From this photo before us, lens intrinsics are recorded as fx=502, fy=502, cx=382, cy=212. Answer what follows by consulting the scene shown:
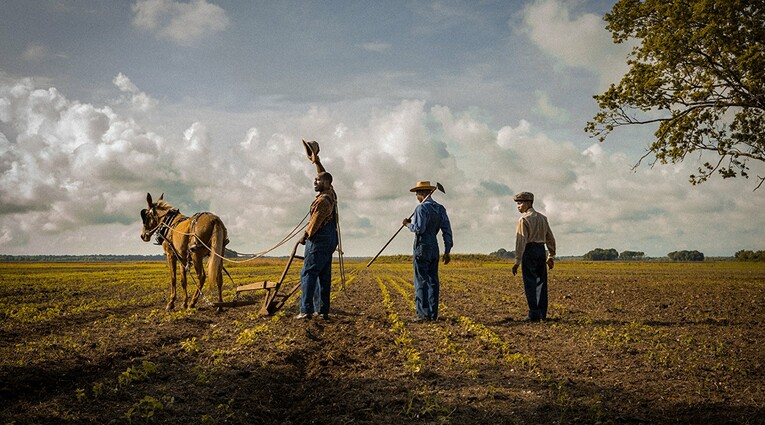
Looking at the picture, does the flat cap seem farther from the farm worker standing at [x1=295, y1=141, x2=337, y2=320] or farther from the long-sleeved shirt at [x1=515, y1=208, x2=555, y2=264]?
the farm worker standing at [x1=295, y1=141, x2=337, y2=320]

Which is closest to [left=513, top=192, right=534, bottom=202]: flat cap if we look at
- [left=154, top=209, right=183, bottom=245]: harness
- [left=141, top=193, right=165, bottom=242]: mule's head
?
[left=154, top=209, right=183, bottom=245]: harness

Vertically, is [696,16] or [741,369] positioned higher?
[696,16]

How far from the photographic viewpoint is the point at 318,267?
10.6m

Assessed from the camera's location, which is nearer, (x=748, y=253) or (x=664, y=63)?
(x=664, y=63)

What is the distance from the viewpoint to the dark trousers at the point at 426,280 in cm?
1095

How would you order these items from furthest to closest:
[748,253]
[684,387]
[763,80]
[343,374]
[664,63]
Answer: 1. [748,253]
2. [664,63]
3. [763,80]
4. [343,374]
5. [684,387]

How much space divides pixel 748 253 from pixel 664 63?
4334 inches

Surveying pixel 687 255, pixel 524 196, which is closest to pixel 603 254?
pixel 687 255

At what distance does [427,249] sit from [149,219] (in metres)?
9.04

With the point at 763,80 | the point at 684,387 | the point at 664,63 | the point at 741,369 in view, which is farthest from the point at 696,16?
the point at 684,387

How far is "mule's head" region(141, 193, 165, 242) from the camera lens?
14.9 metres

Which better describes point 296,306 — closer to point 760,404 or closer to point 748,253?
point 760,404

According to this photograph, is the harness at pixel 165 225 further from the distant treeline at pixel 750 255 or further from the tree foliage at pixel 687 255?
the tree foliage at pixel 687 255

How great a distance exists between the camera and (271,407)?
18.9 feet
